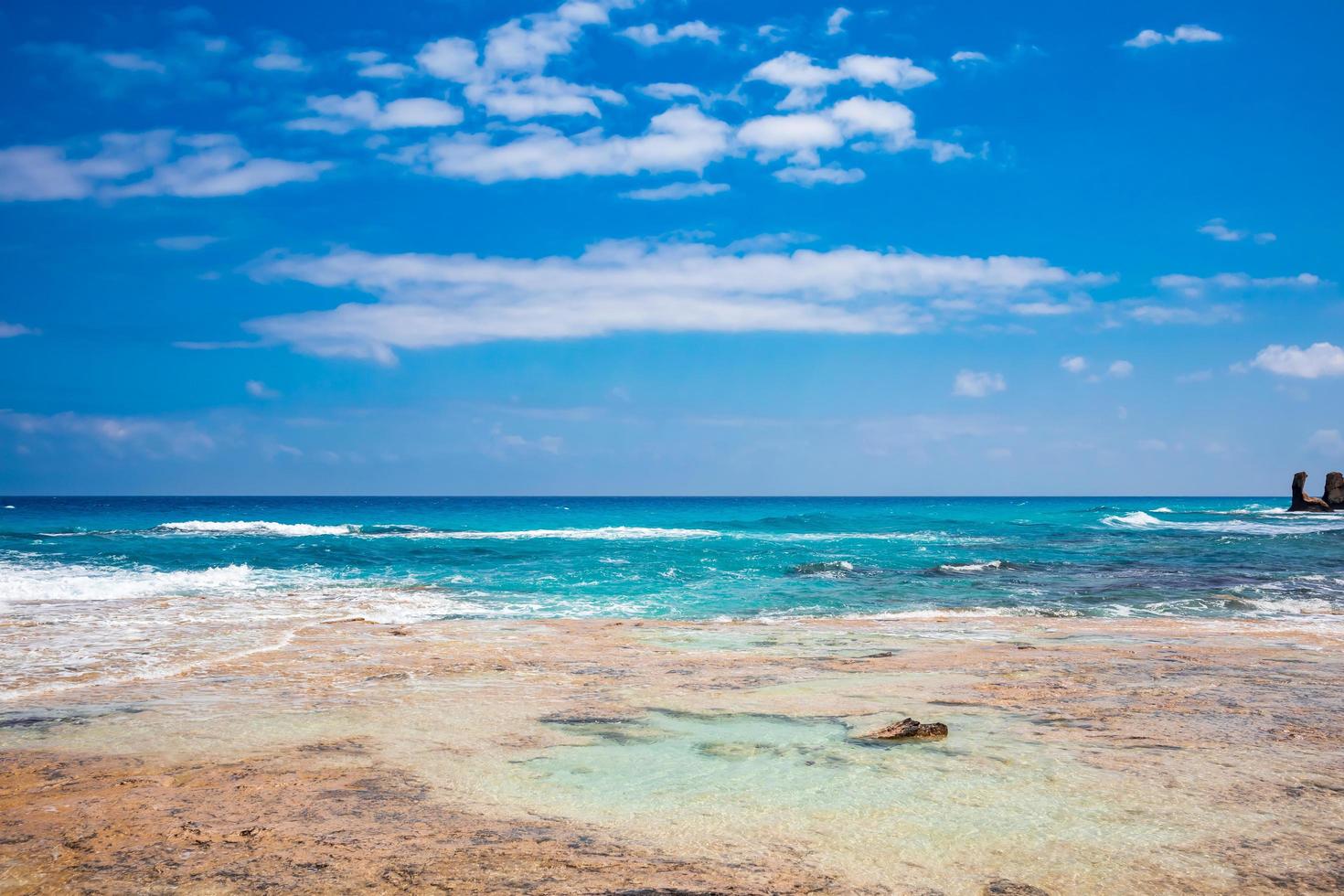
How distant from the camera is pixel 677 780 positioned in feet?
16.7

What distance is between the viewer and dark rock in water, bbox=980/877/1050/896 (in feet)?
11.6

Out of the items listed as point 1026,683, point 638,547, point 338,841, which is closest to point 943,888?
point 338,841

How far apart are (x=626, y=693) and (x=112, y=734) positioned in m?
4.03

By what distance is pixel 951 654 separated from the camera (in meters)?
10.2

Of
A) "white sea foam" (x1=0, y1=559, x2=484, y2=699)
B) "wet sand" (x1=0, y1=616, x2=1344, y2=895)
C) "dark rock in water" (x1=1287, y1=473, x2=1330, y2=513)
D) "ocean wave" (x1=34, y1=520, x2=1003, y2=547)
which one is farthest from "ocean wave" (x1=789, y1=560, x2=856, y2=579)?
"dark rock in water" (x1=1287, y1=473, x2=1330, y2=513)

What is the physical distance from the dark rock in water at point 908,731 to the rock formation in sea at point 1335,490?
8342 cm

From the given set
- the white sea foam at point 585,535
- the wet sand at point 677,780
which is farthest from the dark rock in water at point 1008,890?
Answer: the white sea foam at point 585,535

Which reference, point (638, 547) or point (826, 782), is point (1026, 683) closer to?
point (826, 782)

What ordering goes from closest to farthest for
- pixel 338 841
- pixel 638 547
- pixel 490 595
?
pixel 338 841 < pixel 490 595 < pixel 638 547

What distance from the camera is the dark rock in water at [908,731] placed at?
19.5ft

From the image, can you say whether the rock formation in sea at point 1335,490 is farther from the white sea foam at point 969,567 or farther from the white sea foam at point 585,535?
the white sea foam at point 969,567

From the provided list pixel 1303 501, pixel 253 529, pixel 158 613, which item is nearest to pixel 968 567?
pixel 158 613

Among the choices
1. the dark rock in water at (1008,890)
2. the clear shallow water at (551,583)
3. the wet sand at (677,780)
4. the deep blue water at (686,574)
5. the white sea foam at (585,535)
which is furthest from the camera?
the white sea foam at (585,535)

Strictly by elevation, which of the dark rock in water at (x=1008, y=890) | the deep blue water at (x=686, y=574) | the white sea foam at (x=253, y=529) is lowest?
the white sea foam at (x=253, y=529)
